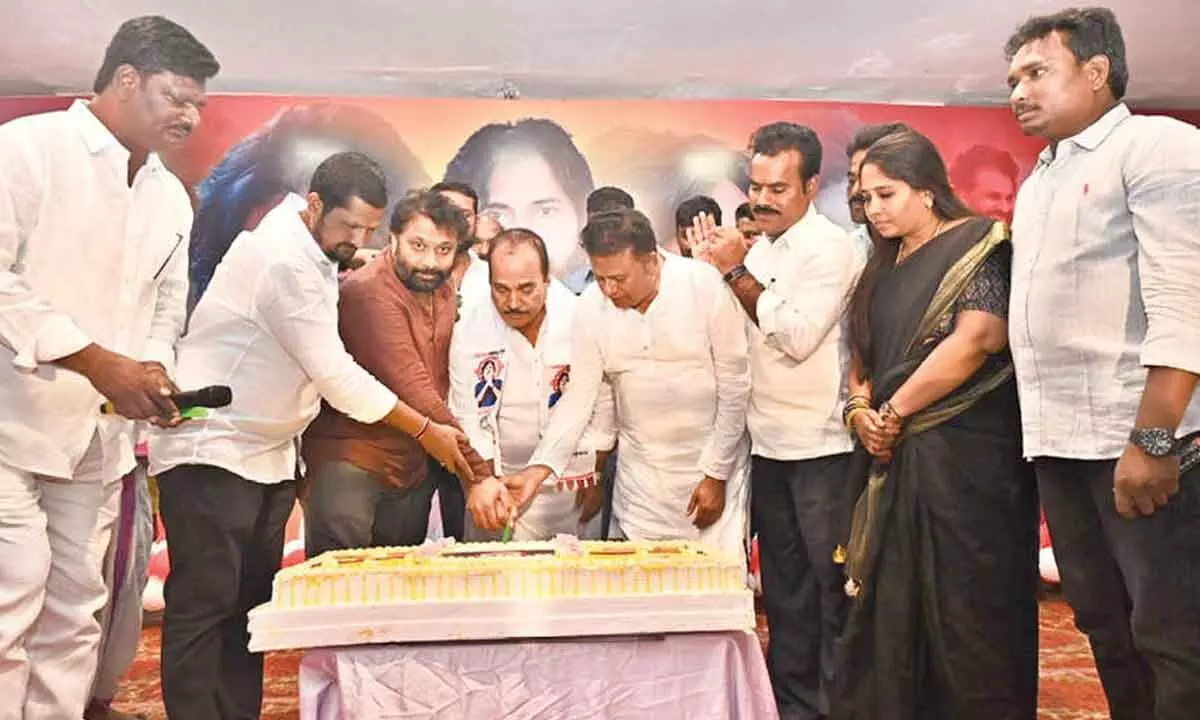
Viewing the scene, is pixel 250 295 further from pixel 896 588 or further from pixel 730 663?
pixel 896 588

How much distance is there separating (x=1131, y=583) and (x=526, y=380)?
153 centimetres

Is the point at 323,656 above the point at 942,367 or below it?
below

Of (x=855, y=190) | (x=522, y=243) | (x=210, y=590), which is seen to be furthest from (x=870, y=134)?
(x=210, y=590)

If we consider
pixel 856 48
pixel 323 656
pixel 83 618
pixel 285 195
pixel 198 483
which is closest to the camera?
pixel 323 656

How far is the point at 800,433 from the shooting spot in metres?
2.87

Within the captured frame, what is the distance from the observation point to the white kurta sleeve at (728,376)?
2916 millimetres

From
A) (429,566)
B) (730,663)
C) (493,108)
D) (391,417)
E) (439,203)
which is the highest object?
(493,108)

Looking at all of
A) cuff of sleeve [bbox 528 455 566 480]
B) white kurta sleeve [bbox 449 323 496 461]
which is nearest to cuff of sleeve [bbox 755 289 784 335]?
cuff of sleeve [bbox 528 455 566 480]

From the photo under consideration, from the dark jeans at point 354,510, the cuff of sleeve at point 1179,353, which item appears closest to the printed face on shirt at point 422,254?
the dark jeans at point 354,510

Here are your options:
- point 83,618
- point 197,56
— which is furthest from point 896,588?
point 197,56

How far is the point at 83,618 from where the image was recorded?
7.97ft

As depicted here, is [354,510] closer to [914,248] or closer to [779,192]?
[779,192]

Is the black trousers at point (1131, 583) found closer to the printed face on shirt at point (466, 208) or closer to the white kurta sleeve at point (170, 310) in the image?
the printed face on shirt at point (466, 208)

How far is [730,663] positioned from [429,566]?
26.8 inches
